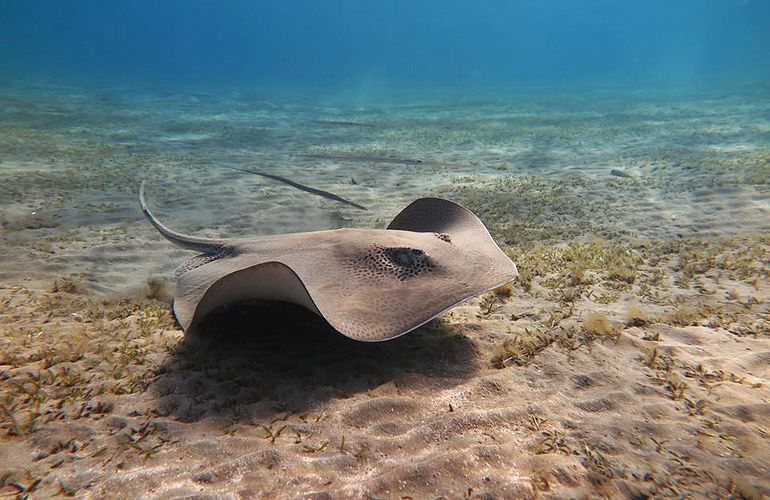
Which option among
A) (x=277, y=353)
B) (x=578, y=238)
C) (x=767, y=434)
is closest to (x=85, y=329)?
(x=277, y=353)

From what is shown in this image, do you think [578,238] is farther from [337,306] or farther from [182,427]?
[182,427]

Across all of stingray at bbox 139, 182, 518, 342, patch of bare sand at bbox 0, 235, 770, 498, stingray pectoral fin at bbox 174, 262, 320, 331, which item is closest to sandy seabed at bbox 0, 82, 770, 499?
patch of bare sand at bbox 0, 235, 770, 498

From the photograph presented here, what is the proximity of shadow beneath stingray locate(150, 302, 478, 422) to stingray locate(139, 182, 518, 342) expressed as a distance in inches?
10.7

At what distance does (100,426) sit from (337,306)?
144 centimetres

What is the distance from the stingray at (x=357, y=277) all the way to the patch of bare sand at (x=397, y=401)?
1.47ft

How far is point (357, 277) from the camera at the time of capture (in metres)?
2.92

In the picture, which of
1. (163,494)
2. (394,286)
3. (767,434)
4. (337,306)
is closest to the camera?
(163,494)

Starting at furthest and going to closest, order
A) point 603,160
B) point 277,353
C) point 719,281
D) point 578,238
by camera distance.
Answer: point 603,160, point 578,238, point 719,281, point 277,353

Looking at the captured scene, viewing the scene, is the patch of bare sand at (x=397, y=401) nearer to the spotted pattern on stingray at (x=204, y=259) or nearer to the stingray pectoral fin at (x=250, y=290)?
the stingray pectoral fin at (x=250, y=290)

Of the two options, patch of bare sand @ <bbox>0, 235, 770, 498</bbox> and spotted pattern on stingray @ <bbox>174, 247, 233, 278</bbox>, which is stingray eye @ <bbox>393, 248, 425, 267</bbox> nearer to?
patch of bare sand @ <bbox>0, 235, 770, 498</bbox>

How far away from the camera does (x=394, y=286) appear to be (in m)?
2.79

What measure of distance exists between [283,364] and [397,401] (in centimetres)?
87

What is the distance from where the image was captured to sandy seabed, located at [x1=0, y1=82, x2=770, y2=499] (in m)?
1.99

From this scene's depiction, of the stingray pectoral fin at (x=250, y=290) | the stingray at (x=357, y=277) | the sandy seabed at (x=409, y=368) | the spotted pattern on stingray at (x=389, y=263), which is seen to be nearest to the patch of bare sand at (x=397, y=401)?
the sandy seabed at (x=409, y=368)
